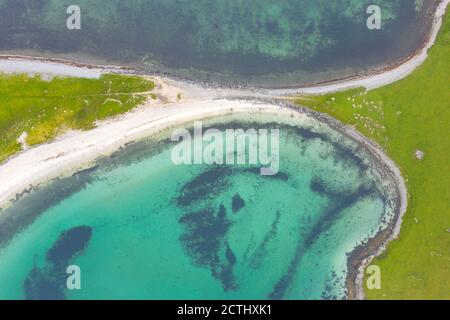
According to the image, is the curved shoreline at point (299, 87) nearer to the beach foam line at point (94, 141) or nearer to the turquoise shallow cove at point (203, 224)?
the beach foam line at point (94, 141)

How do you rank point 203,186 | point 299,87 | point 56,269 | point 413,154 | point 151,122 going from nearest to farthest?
point 56,269, point 151,122, point 203,186, point 413,154, point 299,87

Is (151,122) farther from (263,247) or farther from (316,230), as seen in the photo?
(316,230)

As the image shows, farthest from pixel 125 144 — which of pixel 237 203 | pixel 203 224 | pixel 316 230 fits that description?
pixel 316 230

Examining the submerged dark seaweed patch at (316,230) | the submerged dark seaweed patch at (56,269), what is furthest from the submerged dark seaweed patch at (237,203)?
the submerged dark seaweed patch at (56,269)

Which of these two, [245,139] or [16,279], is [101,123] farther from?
[16,279]

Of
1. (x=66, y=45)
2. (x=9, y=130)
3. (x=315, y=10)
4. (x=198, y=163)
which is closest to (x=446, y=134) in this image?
(x=315, y=10)

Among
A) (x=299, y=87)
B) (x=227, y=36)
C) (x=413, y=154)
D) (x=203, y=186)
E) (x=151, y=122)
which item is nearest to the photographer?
(x=151, y=122)
